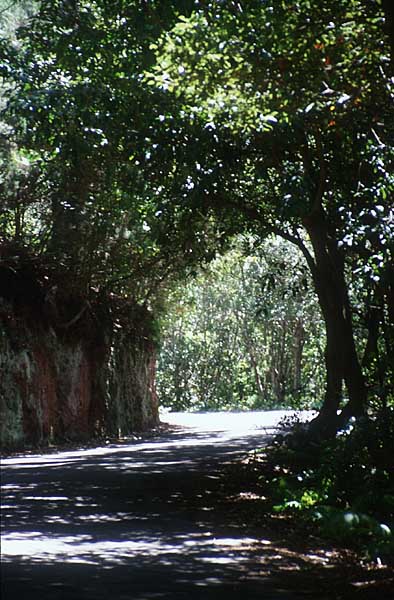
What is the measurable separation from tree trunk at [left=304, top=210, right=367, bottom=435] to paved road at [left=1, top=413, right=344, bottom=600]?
247cm

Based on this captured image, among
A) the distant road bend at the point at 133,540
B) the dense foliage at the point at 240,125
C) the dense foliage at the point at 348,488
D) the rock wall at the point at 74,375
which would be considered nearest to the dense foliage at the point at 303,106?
the dense foliage at the point at 240,125

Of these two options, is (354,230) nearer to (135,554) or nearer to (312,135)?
(312,135)

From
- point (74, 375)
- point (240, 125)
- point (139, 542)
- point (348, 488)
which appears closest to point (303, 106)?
point (240, 125)

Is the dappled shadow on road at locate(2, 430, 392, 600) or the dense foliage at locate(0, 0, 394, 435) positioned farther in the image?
the dense foliage at locate(0, 0, 394, 435)

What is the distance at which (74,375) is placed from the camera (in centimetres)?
2658

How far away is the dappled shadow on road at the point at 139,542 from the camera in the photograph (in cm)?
820

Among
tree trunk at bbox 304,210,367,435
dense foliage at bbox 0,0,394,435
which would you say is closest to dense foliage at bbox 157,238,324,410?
tree trunk at bbox 304,210,367,435

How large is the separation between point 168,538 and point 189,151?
6442 millimetres

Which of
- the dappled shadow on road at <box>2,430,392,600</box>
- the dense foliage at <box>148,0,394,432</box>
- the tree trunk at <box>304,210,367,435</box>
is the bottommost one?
the dappled shadow on road at <box>2,430,392,600</box>

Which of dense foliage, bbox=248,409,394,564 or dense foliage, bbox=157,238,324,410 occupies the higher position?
dense foliage, bbox=157,238,324,410

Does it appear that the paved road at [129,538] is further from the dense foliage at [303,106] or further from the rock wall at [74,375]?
the rock wall at [74,375]

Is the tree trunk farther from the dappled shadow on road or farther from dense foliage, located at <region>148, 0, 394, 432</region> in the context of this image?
the dappled shadow on road

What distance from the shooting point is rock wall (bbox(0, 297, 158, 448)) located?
23594 mm

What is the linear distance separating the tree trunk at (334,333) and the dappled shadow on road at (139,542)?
2609 millimetres
